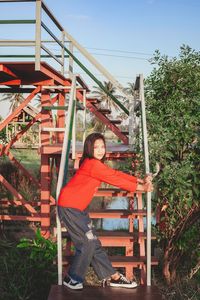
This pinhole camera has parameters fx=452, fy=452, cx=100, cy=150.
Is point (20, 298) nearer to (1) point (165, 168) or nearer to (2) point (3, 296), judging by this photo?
(2) point (3, 296)

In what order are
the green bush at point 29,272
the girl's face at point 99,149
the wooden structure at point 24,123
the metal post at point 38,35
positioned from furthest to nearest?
the wooden structure at point 24,123 < the metal post at point 38,35 < the green bush at point 29,272 < the girl's face at point 99,149

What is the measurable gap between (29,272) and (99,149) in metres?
2.79

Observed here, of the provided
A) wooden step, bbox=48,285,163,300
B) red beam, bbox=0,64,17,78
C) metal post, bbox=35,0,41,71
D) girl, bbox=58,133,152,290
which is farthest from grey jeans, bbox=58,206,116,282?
red beam, bbox=0,64,17,78

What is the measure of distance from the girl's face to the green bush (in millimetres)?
2423

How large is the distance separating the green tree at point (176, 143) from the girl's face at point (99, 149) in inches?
51.3

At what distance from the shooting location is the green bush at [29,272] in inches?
228

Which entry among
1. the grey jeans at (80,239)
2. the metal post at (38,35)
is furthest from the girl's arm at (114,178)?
the metal post at (38,35)

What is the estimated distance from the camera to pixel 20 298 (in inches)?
219

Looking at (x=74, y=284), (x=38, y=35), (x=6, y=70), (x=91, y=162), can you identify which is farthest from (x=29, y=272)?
(x=38, y=35)

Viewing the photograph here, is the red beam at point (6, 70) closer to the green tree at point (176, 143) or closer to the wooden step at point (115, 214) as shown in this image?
the green tree at point (176, 143)

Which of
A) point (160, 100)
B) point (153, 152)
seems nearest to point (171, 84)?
point (160, 100)

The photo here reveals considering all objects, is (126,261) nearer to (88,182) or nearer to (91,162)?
(88,182)

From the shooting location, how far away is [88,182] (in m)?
4.12

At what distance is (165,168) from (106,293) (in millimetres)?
1817
